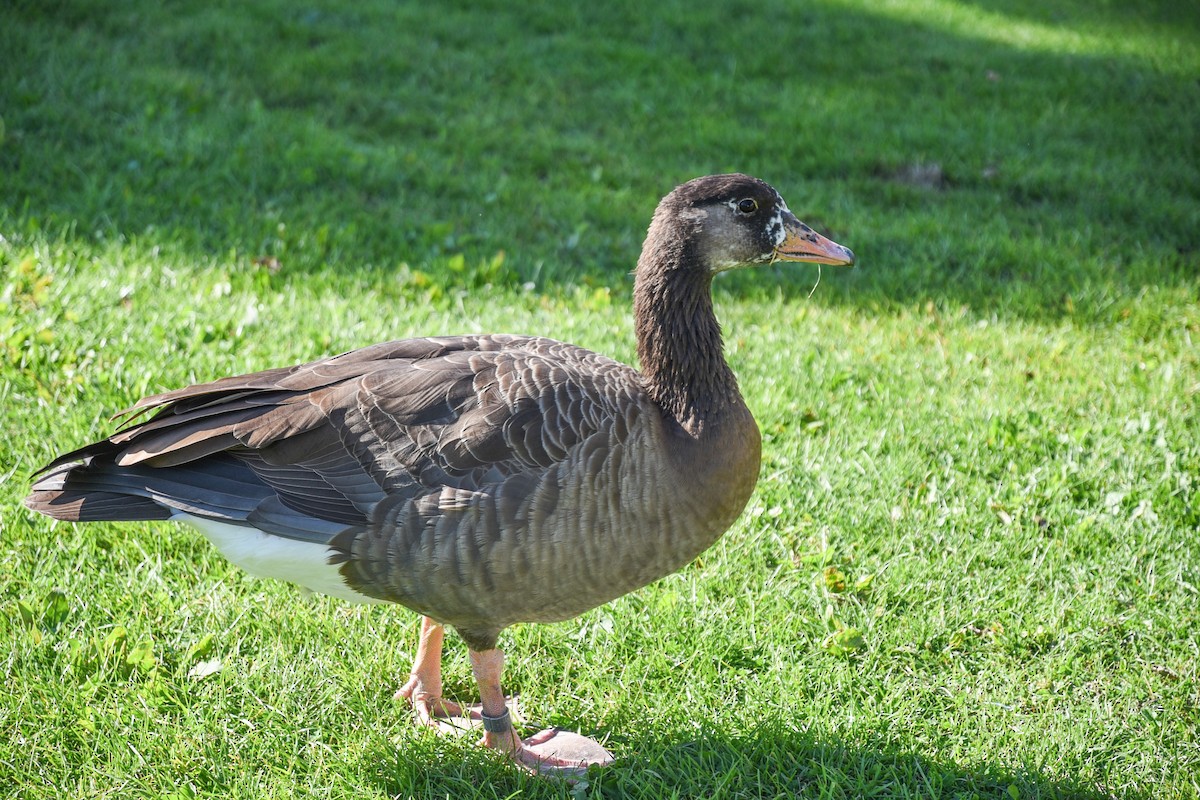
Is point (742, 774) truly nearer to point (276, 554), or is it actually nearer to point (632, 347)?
point (276, 554)

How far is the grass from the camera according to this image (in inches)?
118

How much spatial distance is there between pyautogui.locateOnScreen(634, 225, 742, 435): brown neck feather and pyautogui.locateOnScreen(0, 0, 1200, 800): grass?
85cm

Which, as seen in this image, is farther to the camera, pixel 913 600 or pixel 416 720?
pixel 913 600

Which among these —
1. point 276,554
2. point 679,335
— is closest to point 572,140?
point 679,335

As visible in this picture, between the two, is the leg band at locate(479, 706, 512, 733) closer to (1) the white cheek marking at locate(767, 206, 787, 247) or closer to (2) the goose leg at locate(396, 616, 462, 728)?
(2) the goose leg at locate(396, 616, 462, 728)

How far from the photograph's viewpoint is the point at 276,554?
110 inches

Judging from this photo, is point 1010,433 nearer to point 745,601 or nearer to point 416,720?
point 745,601

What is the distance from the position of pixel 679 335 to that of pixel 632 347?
1.80m

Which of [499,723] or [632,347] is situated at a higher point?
[632,347]

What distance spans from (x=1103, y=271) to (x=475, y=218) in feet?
12.5

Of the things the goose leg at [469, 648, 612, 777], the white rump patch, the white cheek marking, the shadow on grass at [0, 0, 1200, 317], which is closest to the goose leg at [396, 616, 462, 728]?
the goose leg at [469, 648, 612, 777]

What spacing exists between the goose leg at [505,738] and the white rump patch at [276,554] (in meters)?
0.43

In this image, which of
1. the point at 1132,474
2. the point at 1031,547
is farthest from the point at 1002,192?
the point at 1031,547

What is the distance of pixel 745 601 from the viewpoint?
3525mm
